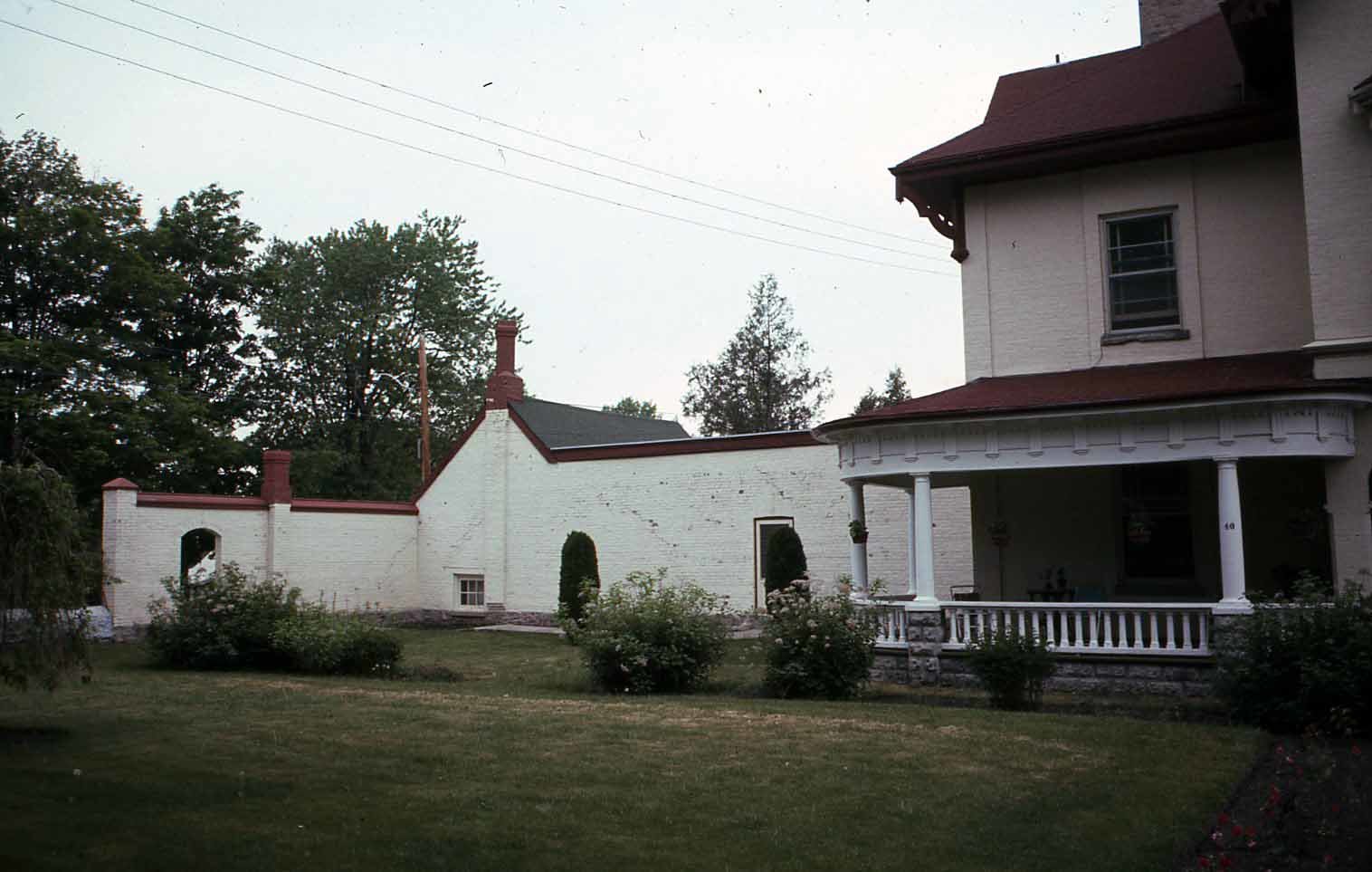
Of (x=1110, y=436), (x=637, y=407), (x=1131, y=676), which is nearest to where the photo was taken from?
(x=1131, y=676)

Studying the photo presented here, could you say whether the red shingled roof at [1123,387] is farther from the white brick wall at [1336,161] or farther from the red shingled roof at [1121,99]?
the red shingled roof at [1121,99]

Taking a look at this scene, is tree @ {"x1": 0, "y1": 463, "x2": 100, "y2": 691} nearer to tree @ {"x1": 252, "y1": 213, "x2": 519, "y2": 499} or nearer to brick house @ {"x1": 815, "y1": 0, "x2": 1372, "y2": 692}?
brick house @ {"x1": 815, "y1": 0, "x2": 1372, "y2": 692}

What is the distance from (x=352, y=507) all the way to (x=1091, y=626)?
18357mm

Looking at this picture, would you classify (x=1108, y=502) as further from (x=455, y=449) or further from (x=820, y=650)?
(x=455, y=449)

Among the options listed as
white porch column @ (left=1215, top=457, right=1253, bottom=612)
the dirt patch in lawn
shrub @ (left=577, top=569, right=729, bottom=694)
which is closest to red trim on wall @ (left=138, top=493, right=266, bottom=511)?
shrub @ (left=577, top=569, right=729, bottom=694)

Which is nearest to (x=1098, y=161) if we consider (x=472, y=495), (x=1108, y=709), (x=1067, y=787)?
(x=1108, y=709)

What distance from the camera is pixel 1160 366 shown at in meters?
14.4

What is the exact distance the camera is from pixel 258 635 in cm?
1648

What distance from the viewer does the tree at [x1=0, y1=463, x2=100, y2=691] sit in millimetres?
9555

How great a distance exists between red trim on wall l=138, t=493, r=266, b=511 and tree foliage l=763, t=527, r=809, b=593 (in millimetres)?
11944

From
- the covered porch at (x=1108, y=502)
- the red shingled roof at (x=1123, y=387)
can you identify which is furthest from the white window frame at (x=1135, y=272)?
the covered porch at (x=1108, y=502)

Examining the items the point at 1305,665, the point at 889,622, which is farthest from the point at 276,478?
the point at 1305,665

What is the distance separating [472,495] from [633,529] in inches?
200

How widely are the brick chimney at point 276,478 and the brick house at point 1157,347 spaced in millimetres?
14571
